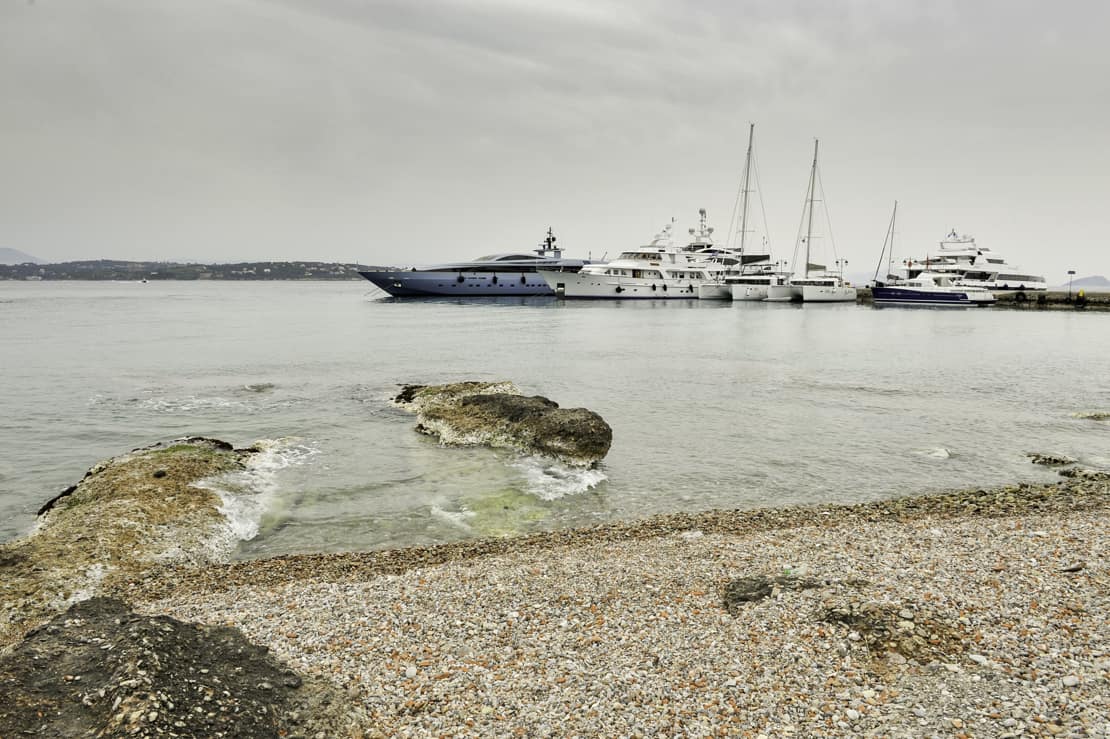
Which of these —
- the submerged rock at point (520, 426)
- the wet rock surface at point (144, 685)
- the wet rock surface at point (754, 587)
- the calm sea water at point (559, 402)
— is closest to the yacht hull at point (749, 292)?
the calm sea water at point (559, 402)

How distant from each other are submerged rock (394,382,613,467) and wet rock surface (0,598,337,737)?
9.92 m

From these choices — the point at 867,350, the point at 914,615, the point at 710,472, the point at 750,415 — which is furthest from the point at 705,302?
the point at 914,615

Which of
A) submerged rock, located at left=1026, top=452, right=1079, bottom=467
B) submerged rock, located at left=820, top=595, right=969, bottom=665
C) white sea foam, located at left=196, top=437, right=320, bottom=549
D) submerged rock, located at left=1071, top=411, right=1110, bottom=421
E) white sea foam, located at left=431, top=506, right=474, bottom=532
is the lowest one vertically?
white sea foam, located at left=431, top=506, right=474, bottom=532

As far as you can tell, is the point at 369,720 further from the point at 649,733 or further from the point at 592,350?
the point at 592,350

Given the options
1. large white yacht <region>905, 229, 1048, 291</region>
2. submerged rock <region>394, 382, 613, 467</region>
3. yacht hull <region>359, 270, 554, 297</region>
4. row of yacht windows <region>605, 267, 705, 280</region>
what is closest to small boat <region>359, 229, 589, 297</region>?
yacht hull <region>359, 270, 554, 297</region>

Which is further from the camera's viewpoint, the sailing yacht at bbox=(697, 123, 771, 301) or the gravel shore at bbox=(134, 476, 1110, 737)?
the sailing yacht at bbox=(697, 123, 771, 301)

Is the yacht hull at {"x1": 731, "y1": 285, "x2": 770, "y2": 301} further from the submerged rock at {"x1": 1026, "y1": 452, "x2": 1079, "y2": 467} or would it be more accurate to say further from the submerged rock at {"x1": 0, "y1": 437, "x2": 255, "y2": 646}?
the submerged rock at {"x1": 0, "y1": 437, "x2": 255, "y2": 646}

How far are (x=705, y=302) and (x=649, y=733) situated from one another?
343 ft

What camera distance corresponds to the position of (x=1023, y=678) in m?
4.96

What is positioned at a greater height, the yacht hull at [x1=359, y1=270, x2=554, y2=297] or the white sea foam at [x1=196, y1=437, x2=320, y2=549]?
the yacht hull at [x1=359, y1=270, x2=554, y2=297]

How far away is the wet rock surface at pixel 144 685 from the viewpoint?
4340mm

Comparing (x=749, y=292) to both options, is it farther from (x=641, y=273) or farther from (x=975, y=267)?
(x=975, y=267)

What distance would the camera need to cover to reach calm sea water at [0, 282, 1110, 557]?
1232 centimetres

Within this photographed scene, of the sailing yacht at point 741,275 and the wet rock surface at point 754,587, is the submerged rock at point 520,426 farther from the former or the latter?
the sailing yacht at point 741,275
